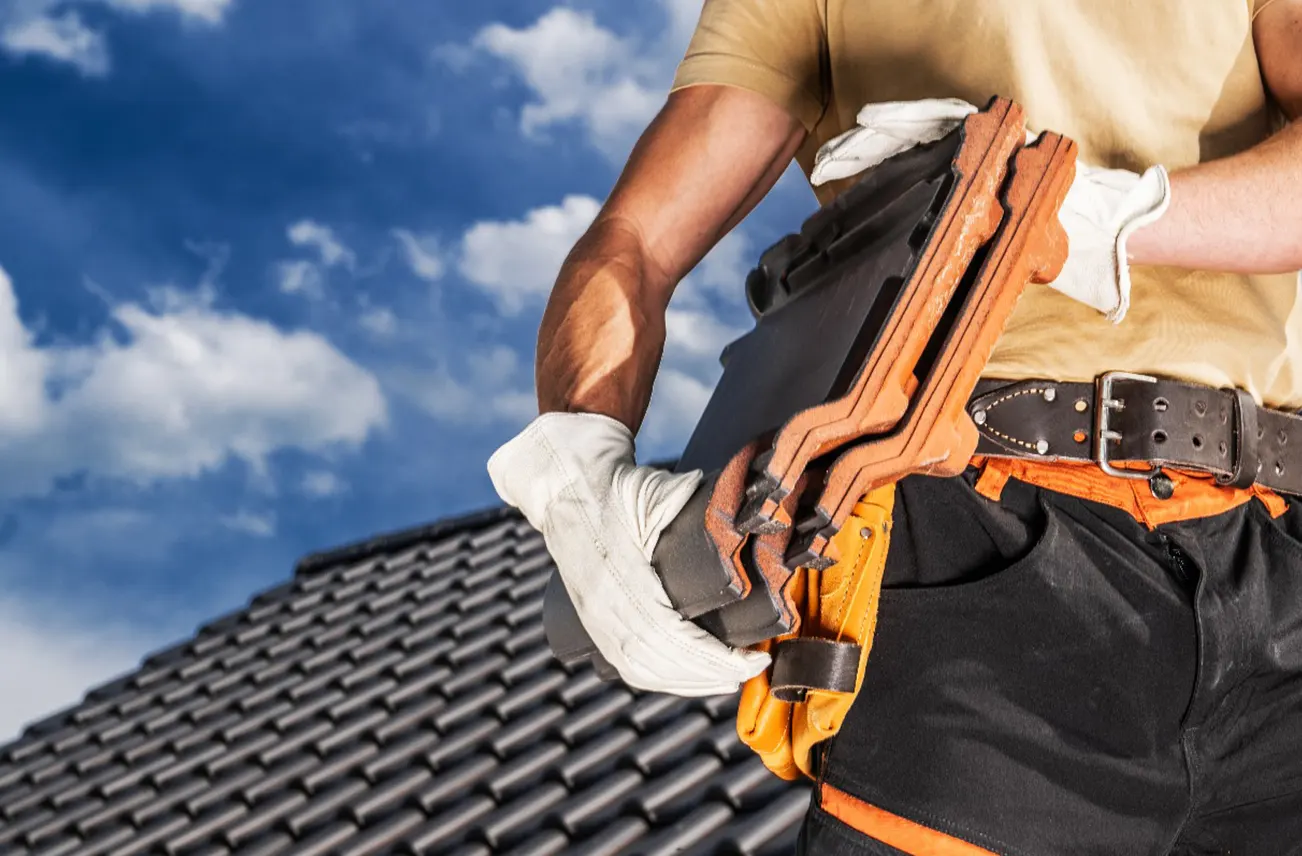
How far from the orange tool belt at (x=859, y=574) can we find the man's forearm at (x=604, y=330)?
35 centimetres

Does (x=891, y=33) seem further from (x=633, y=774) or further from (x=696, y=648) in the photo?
(x=633, y=774)

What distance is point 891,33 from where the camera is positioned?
1.50 metres

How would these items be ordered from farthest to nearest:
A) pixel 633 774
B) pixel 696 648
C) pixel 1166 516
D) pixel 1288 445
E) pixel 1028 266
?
pixel 633 774 < pixel 1288 445 < pixel 1166 516 < pixel 696 648 < pixel 1028 266

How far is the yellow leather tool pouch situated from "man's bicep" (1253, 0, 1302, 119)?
701mm

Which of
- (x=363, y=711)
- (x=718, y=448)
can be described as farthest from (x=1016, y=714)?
(x=363, y=711)

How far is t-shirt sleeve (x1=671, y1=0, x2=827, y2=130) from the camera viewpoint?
1587mm

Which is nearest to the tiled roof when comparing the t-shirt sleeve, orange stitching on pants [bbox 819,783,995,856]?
orange stitching on pants [bbox 819,783,995,856]

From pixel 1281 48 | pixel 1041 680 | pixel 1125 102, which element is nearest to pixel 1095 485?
pixel 1041 680

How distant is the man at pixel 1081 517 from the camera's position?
50.4 inches

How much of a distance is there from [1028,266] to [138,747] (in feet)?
15.7

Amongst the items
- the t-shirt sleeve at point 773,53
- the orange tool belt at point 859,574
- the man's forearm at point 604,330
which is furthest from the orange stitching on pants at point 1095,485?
the t-shirt sleeve at point 773,53

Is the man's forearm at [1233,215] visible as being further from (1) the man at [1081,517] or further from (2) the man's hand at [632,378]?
(2) the man's hand at [632,378]

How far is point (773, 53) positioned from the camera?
1.60m

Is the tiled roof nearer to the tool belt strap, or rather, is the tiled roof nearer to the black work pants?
the black work pants
